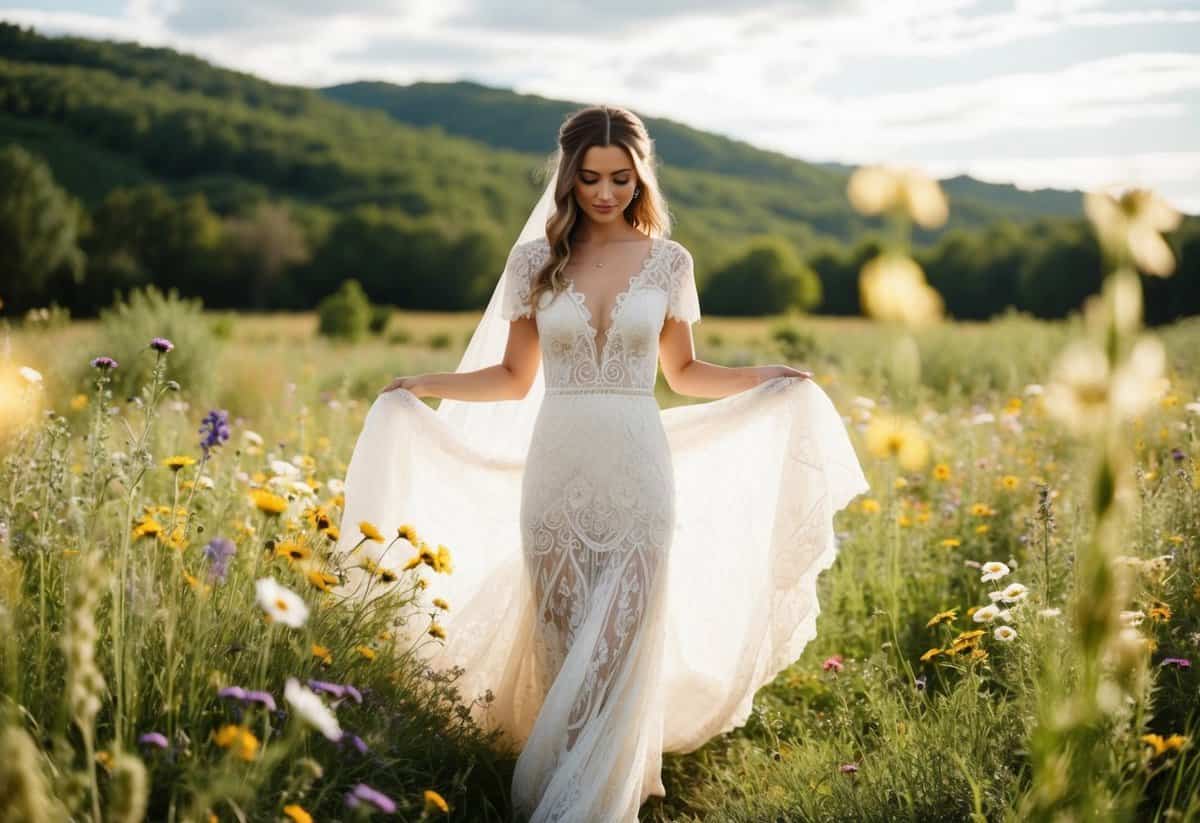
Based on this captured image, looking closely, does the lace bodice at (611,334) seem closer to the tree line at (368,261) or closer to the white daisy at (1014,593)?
the white daisy at (1014,593)

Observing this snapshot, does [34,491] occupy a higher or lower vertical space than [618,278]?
lower

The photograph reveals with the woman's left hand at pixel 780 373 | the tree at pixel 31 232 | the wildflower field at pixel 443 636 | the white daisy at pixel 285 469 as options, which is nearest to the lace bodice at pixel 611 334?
the woman's left hand at pixel 780 373

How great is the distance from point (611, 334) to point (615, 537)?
0.73 metres

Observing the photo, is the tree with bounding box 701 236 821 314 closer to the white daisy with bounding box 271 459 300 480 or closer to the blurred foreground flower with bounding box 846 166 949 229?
the white daisy with bounding box 271 459 300 480

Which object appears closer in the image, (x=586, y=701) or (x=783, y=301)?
(x=586, y=701)

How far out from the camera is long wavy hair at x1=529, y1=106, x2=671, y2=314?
373cm

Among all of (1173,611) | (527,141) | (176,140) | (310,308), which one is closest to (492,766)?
(1173,611)

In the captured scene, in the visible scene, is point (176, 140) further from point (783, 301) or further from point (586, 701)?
point (586, 701)

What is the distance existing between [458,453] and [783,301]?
61495 millimetres

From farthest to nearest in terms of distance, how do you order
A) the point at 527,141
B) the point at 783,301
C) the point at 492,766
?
the point at 527,141 → the point at 783,301 → the point at 492,766

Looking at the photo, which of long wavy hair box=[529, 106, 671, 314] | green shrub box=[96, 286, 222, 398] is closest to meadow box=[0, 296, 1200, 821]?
long wavy hair box=[529, 106, 671, 314]

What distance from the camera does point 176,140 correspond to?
232ft

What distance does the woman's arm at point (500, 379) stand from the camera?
3.90 m

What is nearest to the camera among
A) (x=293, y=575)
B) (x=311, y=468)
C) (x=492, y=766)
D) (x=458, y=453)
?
(x=293, y=575)
